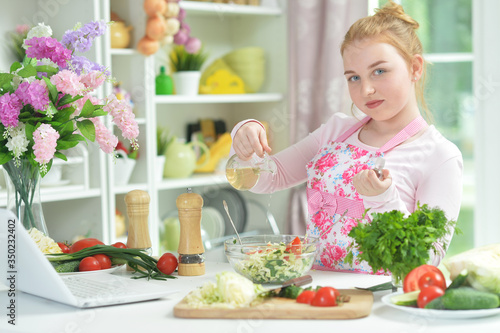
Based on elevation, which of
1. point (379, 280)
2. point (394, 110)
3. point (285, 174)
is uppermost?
point (394, 110)

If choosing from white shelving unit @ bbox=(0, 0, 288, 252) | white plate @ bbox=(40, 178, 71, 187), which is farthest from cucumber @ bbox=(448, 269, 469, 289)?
white plate @ bbox=(40, 178, 71, 187)

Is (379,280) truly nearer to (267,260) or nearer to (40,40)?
(267,260)

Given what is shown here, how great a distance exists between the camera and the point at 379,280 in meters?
1.41

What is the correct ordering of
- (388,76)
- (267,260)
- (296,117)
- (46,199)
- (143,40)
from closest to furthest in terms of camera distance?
(267,260) → (388,76) → (46,199) → (143,40) → (296,117)

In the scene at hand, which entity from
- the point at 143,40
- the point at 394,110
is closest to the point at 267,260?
the point at 394,110

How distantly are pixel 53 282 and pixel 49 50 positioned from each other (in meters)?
0.58

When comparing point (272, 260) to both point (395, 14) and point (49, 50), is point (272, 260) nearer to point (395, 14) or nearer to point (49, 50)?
point (49, 50)

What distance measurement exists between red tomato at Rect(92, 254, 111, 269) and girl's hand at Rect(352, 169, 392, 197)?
21.3 inches

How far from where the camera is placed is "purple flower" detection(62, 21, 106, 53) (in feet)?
5.24

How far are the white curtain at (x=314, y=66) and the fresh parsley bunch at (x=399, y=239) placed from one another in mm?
2054

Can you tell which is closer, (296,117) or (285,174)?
(285,174)

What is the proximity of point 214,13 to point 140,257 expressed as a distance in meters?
2.19

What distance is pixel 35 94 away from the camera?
4.77 ft

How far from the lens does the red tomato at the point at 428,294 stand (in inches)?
43.6
